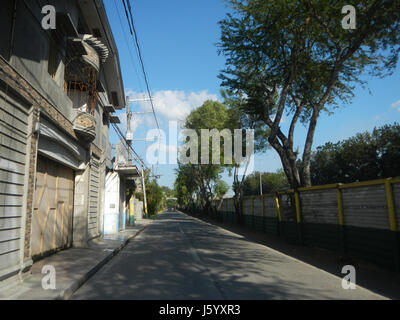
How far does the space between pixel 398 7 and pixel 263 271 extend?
9.46 meters

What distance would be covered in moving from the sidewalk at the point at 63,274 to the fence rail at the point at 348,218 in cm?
692

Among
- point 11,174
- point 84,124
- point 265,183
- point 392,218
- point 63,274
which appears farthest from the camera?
point 265,183

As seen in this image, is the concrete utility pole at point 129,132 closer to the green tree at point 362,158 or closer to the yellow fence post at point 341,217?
the yellow fence post at point 341,217

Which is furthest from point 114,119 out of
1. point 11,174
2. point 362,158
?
point 362,158

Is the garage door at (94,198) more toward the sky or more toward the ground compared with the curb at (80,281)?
more toward the sky

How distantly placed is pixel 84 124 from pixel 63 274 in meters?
5.77

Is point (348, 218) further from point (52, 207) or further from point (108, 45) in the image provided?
point (108, 45)

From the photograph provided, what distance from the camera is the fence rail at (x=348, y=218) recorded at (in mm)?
7309

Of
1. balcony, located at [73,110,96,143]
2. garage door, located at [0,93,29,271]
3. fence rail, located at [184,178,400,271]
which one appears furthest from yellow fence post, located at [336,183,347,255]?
balcony, located at [73,110,96,143]

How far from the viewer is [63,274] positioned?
6.92 m

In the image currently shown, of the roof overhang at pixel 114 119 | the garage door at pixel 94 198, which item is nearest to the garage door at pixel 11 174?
the garage door at pixel 94 198

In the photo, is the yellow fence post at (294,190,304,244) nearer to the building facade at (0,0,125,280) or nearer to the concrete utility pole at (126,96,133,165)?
the building facade at (0,0,125,280)

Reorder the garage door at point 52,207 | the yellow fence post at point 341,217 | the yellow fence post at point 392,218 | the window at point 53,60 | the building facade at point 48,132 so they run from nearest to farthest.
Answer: the building facade at point 48,132
the yellow fence post at point 392,218
the garage door at point 52,207
the yellow fence post at point 341,217
the window at point 53,60

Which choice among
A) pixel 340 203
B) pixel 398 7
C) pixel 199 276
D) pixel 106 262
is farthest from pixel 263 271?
pixel 398 7
